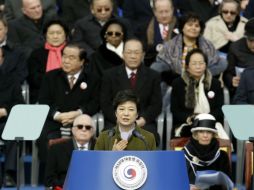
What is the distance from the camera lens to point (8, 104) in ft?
35.4

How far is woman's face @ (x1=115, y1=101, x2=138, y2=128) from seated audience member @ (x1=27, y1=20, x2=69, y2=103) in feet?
10.5

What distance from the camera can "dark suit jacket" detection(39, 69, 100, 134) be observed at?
10828 mm

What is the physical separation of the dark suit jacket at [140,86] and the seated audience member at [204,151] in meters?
1.19

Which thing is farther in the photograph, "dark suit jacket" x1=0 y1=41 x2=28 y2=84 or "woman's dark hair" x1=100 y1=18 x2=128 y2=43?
"woman's dark hair" x1=100 y1=18 x2=128 y2=43

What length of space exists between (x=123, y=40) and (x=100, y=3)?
714 millimetres

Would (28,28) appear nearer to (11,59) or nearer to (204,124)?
(11,59)

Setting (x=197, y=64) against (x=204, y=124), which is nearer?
(x=204, y=124)

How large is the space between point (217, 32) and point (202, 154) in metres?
2.82

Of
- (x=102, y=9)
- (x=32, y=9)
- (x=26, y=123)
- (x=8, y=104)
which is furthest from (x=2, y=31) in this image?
(x=26, y=123)

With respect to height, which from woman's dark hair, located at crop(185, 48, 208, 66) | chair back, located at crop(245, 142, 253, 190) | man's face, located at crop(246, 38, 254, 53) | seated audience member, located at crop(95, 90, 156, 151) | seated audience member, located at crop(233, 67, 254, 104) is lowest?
chair back, located at crop(245, 142, 253, 190)

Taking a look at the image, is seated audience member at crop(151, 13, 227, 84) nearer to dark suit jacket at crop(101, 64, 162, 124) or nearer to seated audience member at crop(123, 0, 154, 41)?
dark suit jacket at crop(101, 64, 162, 124)

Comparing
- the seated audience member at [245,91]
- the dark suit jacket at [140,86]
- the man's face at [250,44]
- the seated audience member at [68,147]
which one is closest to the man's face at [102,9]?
the dark suit jacket at [140,86]

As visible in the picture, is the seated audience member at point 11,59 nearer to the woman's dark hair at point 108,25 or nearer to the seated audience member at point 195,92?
the woman's dark hair at point 108,25

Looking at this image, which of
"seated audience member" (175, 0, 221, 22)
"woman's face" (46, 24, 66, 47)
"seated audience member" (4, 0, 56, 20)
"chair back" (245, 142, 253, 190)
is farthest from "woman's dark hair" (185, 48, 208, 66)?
"seated audience member" (4, 0, 56, 20)
